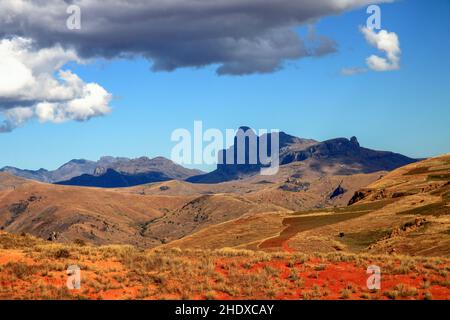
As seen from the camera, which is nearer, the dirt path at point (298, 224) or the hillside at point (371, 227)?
the hillside at point (371, 227)

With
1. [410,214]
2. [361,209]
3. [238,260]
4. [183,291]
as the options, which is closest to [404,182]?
[361,209]

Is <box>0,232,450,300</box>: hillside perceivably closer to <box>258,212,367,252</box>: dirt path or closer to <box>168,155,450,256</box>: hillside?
<box>168,155,450,256</box>: hillside

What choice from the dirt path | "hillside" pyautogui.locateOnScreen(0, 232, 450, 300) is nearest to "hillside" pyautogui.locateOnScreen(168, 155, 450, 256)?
the dirt path

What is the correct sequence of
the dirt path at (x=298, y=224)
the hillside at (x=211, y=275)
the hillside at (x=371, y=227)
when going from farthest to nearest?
the dirt path at (x=298, y=224)
the hillside at (x=371, y=227)
the hillside at (x=211, y=275)

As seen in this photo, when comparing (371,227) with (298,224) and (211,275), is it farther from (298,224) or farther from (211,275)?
(211,275)

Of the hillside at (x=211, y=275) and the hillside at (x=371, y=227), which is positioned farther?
the hillside at (x=371, y=227)

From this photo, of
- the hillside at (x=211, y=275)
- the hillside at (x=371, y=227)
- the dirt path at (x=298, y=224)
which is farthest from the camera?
the dirt path at (x=298, y=224)

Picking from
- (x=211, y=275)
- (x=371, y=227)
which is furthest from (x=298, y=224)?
(x=211, y=275)

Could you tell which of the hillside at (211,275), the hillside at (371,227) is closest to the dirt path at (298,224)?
the hillside at (371,227)

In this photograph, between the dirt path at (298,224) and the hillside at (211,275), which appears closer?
the hillside at (211,275)

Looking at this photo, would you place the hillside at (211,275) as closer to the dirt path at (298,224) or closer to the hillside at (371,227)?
the hillside at (371,227)
